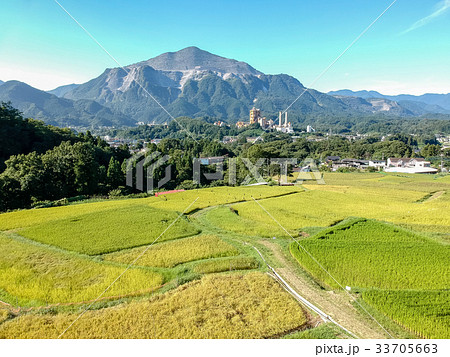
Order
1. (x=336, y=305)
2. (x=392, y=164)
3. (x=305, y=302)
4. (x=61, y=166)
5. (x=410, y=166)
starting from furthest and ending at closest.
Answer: (x=392, y=164)
(x=410, y=166)
(x=61, y=166)
(x=305, y=302)
(x=336, y=305)

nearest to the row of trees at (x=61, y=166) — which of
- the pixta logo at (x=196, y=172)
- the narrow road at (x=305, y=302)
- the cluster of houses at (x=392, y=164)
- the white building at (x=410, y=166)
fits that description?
the pixta logo at (x=196, y=172)

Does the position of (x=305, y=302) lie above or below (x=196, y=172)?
below

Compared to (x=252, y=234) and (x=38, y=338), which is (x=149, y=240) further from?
(x=38, y=338)

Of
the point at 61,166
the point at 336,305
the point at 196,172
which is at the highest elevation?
the point at 61,166

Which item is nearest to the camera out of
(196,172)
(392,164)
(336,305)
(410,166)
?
(336,305)

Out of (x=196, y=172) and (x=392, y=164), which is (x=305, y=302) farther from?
(x=392, y=164)

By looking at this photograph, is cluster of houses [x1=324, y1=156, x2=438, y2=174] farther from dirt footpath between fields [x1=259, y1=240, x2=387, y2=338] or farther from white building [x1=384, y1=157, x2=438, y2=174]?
dirt footpath between fields [x1=259, y1=240, x2=387, y2=338]

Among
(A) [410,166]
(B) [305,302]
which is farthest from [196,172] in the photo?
(A) [410,166]
